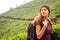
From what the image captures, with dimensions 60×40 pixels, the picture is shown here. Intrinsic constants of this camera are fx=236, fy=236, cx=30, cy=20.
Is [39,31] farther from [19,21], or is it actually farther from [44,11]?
[19,21]

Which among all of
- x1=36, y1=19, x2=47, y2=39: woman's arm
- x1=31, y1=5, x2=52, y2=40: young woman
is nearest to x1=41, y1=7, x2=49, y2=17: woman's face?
x1=31, y1=5, x2=52, y2=40: young woman

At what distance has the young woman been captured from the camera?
169 inches

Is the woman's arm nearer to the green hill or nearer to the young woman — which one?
the young woman

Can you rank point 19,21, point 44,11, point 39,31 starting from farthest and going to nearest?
1. point 19,21
2. point 44,11
3. point 39,31

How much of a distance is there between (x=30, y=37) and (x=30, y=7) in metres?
25.7

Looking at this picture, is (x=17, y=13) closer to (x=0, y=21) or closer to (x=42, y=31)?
(x=0, y=21)

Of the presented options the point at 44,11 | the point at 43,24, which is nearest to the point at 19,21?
the point at 44,11

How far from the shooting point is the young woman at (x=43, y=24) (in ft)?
14.1

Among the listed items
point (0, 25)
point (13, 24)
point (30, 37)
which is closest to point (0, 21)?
point (0, 25)

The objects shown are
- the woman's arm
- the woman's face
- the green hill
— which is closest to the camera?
the woman's arm

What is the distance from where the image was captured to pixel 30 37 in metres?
4.38

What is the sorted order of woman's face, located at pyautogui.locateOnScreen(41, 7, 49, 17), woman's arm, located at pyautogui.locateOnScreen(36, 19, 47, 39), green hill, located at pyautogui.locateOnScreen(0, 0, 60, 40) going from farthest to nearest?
green hill, located at pyautogui.locateOnScreen(0, 0, 60, 40) < woman's face, located at pyautogui.locateOnScreen(41, 7, 49, 17) < woman's arm, located at pyautogui.locateOnScreen(36, 19, 47, 39)

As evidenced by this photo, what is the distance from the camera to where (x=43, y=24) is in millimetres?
4336

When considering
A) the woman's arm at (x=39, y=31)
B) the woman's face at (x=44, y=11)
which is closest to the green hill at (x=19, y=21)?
the woman's face at (x=44, y=11)
